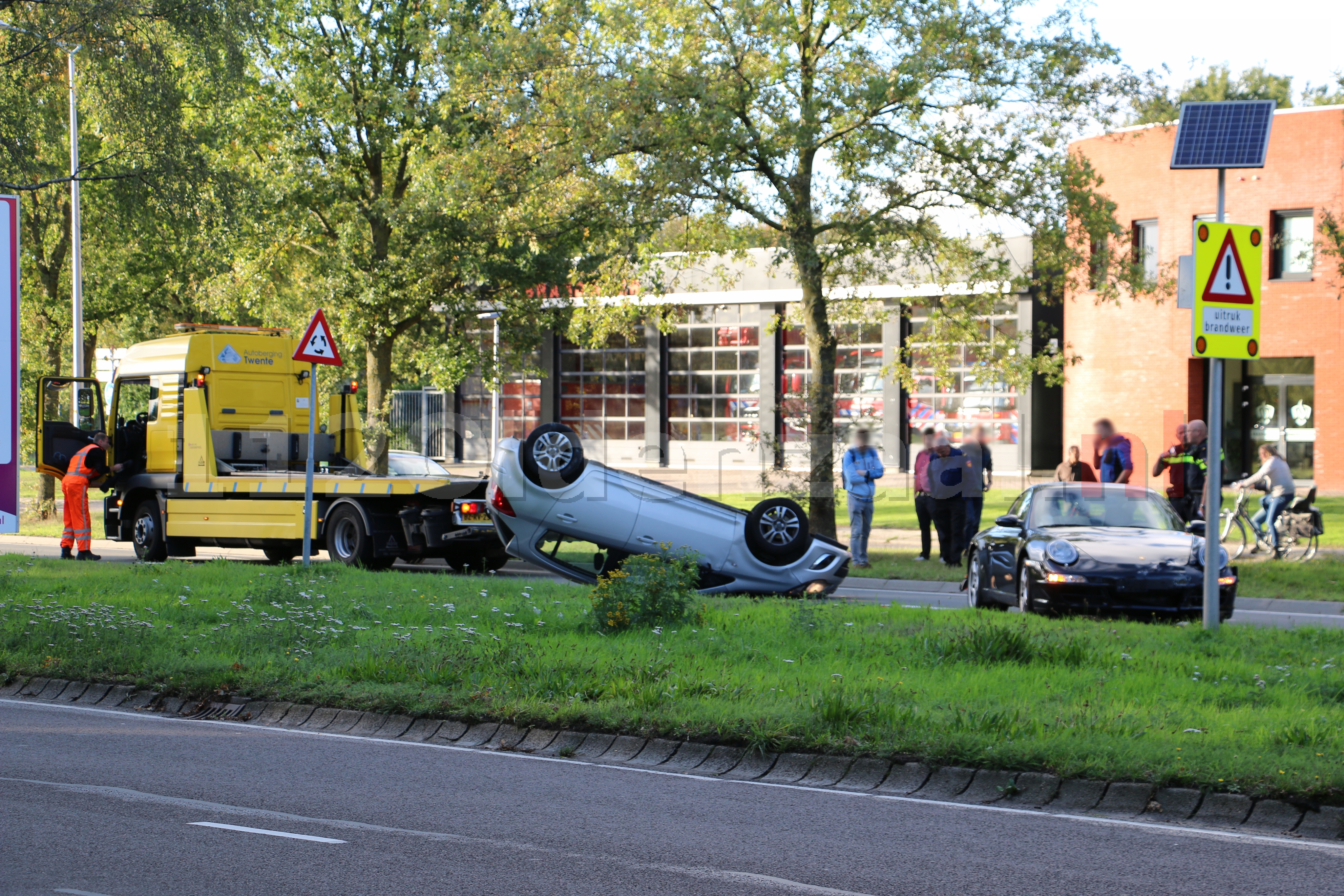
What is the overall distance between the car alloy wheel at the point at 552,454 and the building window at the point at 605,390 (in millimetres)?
32624

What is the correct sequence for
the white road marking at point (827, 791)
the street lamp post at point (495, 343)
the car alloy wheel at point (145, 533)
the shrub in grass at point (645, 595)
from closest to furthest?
the white road marking at point (827, 791) < the shrub in grass at point (645, 595) < the car alloy wheel at point (145, 533) < the street lamp post at point (495, 343)

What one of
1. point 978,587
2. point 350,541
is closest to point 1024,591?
point 978,587

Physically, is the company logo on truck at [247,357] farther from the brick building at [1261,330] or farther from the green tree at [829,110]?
the brick building at [1261,330]

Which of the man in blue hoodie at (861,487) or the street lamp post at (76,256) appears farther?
the street lamp post at (76,256)

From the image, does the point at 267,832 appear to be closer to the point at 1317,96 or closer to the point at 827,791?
the point at 827,791

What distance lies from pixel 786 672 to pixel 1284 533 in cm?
1276

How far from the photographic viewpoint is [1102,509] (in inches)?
516

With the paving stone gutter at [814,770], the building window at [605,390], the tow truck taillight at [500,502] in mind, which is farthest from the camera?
the building window at [605,390]

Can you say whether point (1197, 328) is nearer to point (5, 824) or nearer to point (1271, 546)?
point (5, 824)

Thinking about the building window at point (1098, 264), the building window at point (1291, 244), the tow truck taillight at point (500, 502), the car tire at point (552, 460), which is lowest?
the tow truck taillight at point (500, 502)

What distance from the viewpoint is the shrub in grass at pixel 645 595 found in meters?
10.8

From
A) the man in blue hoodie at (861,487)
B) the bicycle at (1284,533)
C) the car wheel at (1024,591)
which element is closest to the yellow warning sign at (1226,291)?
the car wheel at (1024,591)

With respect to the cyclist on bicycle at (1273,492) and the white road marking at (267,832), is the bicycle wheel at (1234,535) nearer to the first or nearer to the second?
the cyclist on bicycle at (1273,492)

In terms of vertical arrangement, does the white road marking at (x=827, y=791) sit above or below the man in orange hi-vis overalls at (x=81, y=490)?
below
